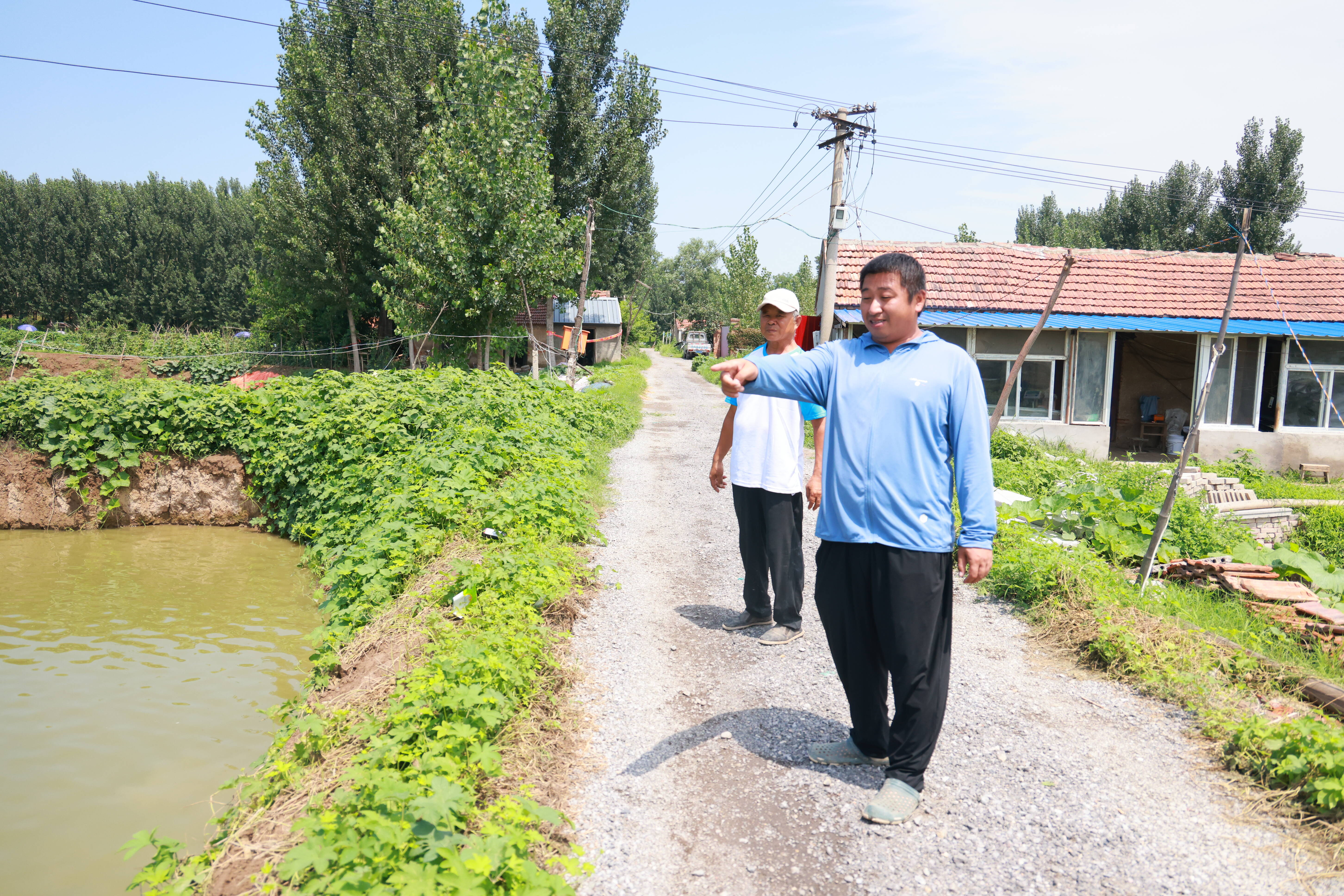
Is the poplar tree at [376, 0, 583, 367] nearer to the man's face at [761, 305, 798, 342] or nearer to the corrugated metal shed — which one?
the man's face at [761, 305, 798, 342]

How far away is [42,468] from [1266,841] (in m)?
14.5

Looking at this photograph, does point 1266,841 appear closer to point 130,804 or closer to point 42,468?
point 130,804

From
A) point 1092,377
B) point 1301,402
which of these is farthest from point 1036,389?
point 1301,402

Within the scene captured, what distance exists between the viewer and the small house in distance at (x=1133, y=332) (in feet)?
55.8

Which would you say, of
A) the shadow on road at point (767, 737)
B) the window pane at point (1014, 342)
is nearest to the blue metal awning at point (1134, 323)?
the window pane at point (1014, 342)

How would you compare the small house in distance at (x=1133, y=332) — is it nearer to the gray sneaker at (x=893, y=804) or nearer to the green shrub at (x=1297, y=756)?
the green shrub at (x=1297, y=756)

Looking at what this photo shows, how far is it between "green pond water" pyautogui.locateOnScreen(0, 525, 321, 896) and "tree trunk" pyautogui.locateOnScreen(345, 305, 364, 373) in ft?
53.9

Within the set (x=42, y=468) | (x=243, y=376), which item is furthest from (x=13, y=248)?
(x=42, y=468)

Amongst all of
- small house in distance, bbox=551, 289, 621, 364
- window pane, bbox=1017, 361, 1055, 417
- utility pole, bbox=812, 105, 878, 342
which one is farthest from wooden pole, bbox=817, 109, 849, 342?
small house in distance, bbox=551, 289, 621, 364

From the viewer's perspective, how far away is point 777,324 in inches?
177

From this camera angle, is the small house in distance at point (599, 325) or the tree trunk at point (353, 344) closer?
the tree trunk at point (353, 344)

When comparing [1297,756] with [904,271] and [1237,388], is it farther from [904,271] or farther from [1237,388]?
[1237,388]

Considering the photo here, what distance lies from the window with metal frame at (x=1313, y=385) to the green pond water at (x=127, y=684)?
65.7 ft

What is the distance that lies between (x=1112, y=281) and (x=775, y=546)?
16.8 m
